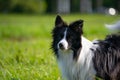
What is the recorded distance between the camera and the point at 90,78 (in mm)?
8141

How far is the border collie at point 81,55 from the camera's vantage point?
7.98m

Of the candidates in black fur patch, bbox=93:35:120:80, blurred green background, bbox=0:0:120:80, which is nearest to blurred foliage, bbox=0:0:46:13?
blurred green background, bbox=0:0:120:80

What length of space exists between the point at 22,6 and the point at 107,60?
168 ft

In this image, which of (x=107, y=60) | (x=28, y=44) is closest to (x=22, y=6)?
(x=28, y=44)

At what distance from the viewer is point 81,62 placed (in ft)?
26.6

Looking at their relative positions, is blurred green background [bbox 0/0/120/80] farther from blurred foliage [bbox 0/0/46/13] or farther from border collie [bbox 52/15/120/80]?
border collie [bbox 52/15/120/80]

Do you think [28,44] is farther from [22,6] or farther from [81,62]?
[22,6]

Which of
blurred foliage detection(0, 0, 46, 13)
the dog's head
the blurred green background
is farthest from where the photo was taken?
blurred foliage detection(0, 0, 46, 13)

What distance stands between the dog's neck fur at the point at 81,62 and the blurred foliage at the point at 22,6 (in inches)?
1959

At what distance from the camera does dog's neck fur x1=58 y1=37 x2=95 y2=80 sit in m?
8.07

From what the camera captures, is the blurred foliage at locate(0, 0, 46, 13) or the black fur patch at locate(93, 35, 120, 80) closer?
the black fur patch at locate(93, 35, 120, 80)

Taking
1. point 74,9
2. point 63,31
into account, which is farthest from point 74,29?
point 74,9

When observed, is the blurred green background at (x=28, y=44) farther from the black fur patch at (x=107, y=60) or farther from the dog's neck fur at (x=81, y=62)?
the black fur patch at (x=107, y=60)

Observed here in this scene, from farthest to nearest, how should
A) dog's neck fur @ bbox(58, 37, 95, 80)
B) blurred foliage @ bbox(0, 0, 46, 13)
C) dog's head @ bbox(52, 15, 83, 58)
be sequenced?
blurred foliage @ bbox(0, 0, 46, 13), dog's neck fur @ bbox(58, 37, 95, 80), dog's head @ bbox(52, 15, 83, 58)
